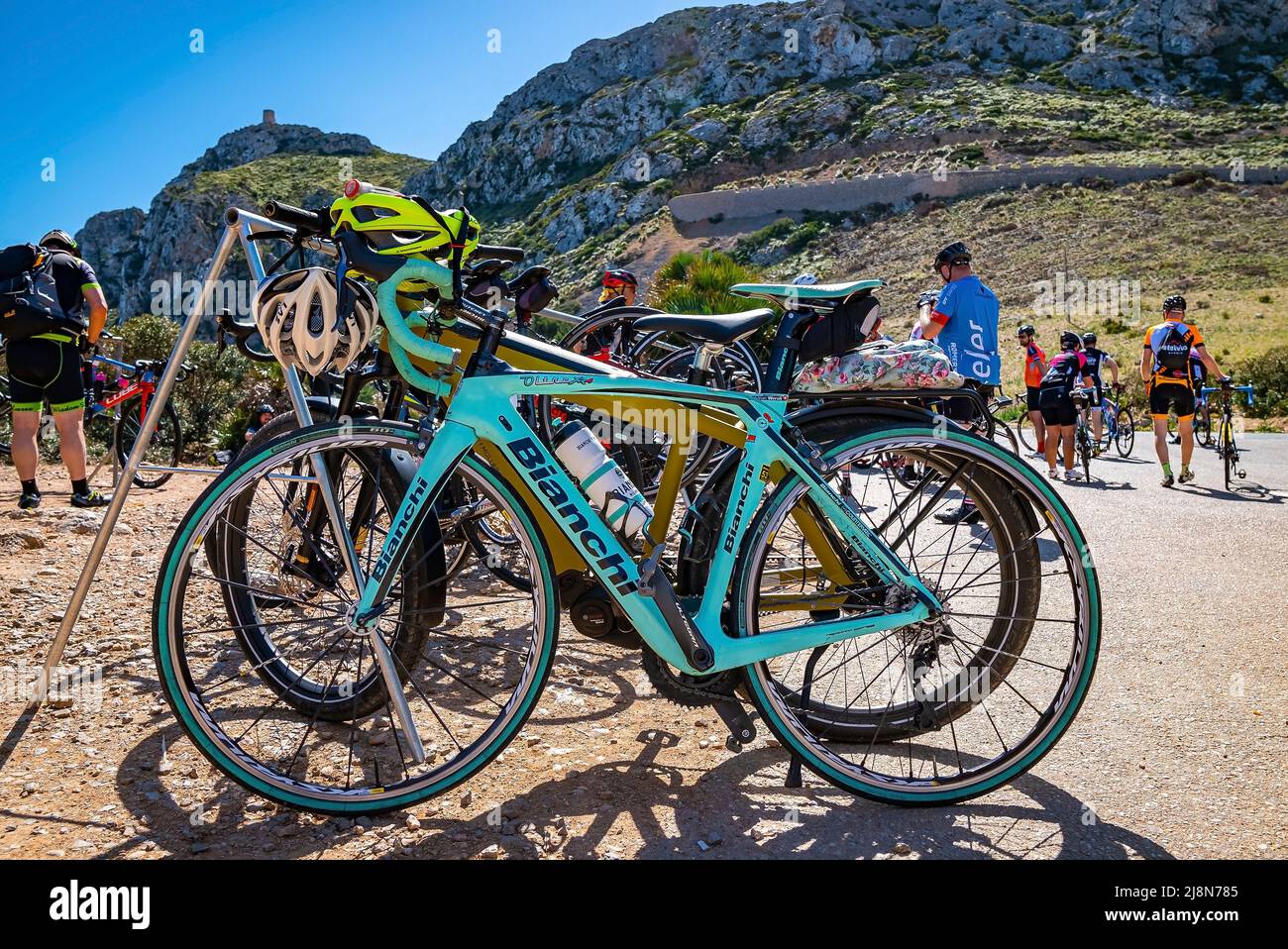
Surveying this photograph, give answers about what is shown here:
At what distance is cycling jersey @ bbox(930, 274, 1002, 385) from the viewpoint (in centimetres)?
688

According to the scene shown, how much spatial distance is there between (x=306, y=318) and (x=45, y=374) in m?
5.35

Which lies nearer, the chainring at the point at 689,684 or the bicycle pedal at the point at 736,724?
the chainring at the point at 689,684

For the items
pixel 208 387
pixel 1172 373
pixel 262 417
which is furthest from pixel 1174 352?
pixel 208 387

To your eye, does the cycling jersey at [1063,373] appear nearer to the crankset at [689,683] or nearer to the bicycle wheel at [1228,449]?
the bicycle wheel at [1228,449]

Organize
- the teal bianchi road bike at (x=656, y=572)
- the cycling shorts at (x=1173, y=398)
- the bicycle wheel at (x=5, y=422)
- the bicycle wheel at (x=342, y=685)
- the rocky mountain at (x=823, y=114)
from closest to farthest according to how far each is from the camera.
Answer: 1. the bicycle wheel at (x=342, y=685)
2. the teal bianchi road bike at (x=656, y=572)
3. the bicycle wheel at (x=5, y=422)
4. the cycling shorts at (x=1173, y=398)
5. the rocky mountain at (x=823, y=114)

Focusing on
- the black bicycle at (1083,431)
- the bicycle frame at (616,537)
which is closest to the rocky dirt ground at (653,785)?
the bicycle frame at (616,537)

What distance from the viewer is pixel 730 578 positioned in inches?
104

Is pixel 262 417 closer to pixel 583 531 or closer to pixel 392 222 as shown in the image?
pixel 392 222

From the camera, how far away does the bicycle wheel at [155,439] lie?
9.21 m

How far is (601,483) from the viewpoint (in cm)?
277

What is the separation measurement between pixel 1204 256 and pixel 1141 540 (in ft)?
156

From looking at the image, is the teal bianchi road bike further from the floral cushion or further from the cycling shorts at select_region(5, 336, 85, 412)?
the cycling shorts at select_region(5, 336, 85, 412)
